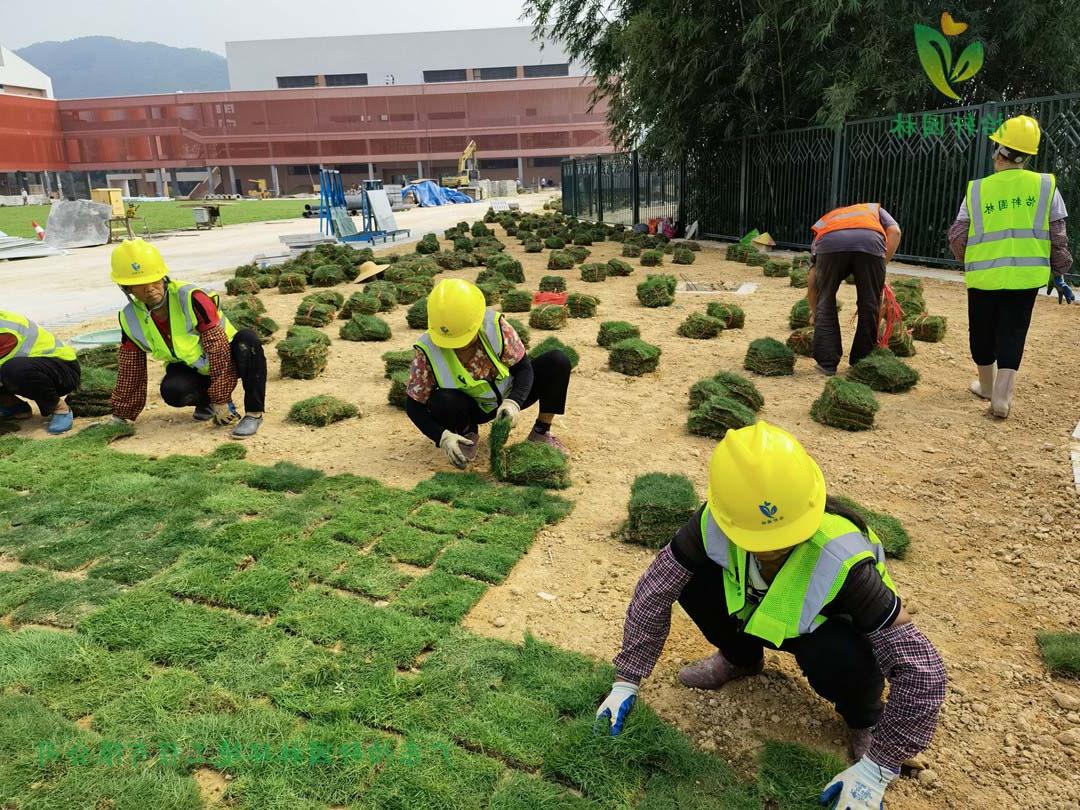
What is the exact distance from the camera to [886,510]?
13.4 ft

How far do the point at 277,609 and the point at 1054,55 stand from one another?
1460 centimetres

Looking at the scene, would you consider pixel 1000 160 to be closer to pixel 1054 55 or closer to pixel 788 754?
pixel 788 754

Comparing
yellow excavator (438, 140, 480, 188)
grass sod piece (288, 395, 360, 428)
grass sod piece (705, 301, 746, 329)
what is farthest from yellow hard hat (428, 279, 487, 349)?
yellow excavator (438, 140, 480, 188)

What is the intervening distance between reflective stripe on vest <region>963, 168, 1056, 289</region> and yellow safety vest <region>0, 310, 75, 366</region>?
6.56 meters

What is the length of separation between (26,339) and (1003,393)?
6.87m

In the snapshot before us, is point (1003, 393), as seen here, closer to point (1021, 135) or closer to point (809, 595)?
point (1021, 135)

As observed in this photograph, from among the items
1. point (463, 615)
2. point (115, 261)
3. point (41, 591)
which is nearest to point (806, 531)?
point (463, 615)

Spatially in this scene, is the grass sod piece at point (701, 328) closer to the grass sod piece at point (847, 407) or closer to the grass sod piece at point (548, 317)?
the grass sod piece at point (548, 317)

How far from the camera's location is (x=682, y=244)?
16.6 metres

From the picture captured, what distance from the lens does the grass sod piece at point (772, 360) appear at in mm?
6496

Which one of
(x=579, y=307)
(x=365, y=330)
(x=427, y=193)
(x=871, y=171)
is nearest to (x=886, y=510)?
(x=579, y=307)

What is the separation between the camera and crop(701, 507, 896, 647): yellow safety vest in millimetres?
2039

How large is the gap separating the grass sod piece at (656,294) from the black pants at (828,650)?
7.33 metres

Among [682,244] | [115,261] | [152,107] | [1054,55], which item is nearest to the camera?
[115,261]
